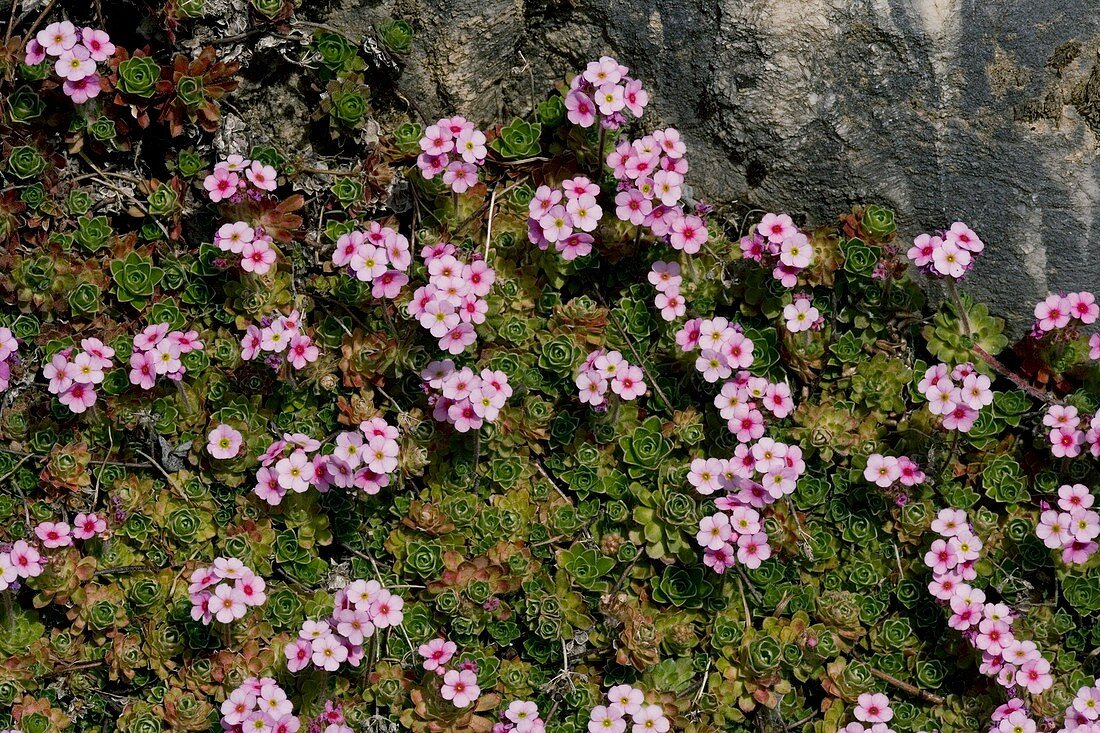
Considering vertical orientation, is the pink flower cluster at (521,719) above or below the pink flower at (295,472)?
below

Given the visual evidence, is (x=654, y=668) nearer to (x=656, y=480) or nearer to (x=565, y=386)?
(x=656, y=480)

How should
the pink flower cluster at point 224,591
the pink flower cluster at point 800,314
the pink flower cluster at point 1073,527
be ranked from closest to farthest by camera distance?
the pink flower cluster at point 224,591
the pink flower cluster at point 1073,527
the pink flower cluster at point 800,314

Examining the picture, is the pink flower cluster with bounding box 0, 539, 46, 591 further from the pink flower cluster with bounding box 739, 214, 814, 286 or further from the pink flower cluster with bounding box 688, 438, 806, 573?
the pink flower cluster with bounding box 739, 214, 814, 286

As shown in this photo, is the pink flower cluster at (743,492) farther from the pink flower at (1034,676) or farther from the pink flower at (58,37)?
the pink flower at (58,37)

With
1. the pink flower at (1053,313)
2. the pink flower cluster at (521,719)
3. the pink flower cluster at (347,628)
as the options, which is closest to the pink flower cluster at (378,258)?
the pink flower cluster at (347,628)

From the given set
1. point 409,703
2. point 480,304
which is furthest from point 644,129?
point 409,703

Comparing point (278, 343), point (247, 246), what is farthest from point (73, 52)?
point (278, 343)

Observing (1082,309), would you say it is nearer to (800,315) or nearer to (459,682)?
(800,315)
